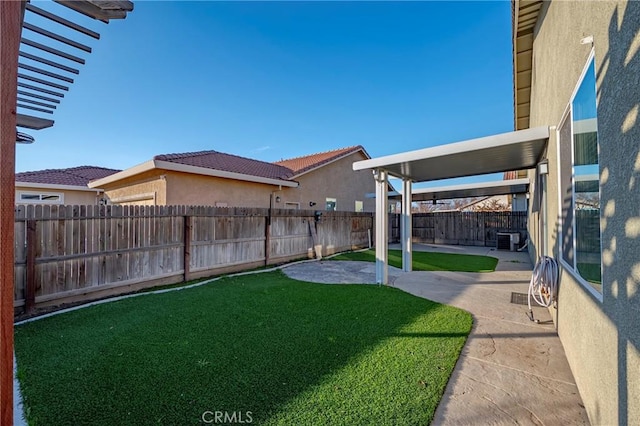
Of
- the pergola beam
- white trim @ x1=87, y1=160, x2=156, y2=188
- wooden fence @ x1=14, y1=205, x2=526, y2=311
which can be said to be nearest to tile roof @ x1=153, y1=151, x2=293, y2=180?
white trim @ x1=87, y1=160, x2=156, y2=188

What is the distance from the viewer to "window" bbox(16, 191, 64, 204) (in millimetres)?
12609

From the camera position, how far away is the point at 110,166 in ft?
62.1

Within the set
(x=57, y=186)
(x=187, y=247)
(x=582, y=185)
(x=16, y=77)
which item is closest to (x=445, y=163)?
(x=582, y=185)

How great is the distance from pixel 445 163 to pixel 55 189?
55.2 feet

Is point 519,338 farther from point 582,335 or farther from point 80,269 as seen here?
point 80,269

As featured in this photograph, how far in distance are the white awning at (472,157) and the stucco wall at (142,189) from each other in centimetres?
651

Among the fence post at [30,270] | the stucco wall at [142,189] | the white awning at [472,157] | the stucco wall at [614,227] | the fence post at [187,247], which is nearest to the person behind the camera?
the stucco wall at [614,227]

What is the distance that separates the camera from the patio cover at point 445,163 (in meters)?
5.08

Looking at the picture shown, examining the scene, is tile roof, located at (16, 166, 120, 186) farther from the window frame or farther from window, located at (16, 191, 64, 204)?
the window frame

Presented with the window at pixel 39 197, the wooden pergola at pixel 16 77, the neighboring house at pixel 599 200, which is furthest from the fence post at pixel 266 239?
the window at pixel 39 197


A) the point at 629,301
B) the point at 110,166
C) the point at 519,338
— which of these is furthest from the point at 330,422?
the point at 110,166

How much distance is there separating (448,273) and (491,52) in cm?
983

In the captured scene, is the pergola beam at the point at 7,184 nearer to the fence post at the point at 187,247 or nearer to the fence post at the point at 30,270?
the fence post at the point at 30,270

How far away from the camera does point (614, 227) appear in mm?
1820
